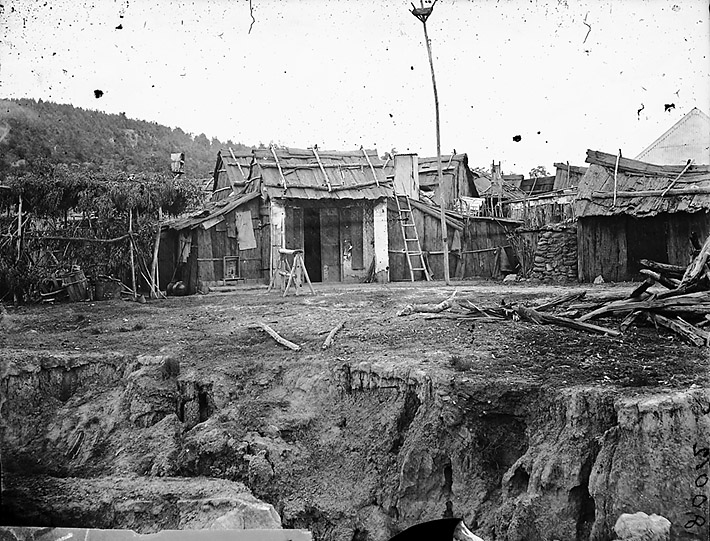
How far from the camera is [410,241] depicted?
24.7ft

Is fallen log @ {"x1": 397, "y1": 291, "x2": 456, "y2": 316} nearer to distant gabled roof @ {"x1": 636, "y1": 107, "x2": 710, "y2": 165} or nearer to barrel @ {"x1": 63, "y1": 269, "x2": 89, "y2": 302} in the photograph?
distant gabled roof @ {"x1": 636, "y1": 107, "x2": 710, "y2": 165}

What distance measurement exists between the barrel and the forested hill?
918 mm

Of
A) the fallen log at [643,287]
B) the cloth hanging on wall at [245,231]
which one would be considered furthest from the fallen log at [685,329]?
the cloth hanging on wall at [245,231]

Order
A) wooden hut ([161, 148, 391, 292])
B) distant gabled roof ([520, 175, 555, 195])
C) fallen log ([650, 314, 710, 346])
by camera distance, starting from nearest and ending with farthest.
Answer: fallen log ([650, 314, 710, 346]) < distant gabled roof ([520, 175, 555, 195]) < wooden hut ([161, 148, 391, 292])

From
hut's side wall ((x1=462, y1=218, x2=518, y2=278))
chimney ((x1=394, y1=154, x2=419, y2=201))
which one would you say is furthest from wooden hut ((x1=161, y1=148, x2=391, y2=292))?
hut's side wall ((x1=462, y1=218, x2=518, y2=278))

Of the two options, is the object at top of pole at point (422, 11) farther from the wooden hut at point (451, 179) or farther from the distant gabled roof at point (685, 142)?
the wooden hut at point (451, 179)

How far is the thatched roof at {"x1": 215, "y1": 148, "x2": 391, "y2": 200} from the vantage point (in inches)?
320

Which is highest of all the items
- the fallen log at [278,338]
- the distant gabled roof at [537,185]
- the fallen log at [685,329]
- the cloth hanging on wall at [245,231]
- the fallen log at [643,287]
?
the distant gabled roof at [537,185]

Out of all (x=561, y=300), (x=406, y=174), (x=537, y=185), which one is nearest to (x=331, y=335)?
(x=561, y=300)

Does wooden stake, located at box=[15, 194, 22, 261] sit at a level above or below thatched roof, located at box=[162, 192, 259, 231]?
below

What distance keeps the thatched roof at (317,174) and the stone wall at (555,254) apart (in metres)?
3.96

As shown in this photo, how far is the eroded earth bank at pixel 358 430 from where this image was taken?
2.49 m

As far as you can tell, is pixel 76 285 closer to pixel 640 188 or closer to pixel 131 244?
pixel 131 244

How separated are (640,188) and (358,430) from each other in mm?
2458
